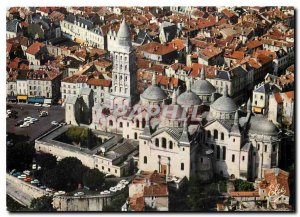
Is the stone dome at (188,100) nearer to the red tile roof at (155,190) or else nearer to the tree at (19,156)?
the red tile roof at (155,190)

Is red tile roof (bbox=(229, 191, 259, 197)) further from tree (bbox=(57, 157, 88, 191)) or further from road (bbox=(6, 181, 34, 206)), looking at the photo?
road (bbox=(6, 181, 34, 206))

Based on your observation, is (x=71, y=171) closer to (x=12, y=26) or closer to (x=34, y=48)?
(x=34, y=48)

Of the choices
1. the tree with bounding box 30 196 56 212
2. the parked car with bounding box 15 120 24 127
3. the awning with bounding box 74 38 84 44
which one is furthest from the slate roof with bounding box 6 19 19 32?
the tree with bounding box 30 196 56 212

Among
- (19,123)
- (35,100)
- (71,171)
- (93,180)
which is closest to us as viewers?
(93,180)

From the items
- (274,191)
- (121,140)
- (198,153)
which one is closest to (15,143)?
(121,140)

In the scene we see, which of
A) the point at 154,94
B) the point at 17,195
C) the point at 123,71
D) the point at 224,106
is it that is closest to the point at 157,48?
the point at 123,71

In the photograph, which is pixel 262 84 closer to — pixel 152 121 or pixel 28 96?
pixel 152 121
